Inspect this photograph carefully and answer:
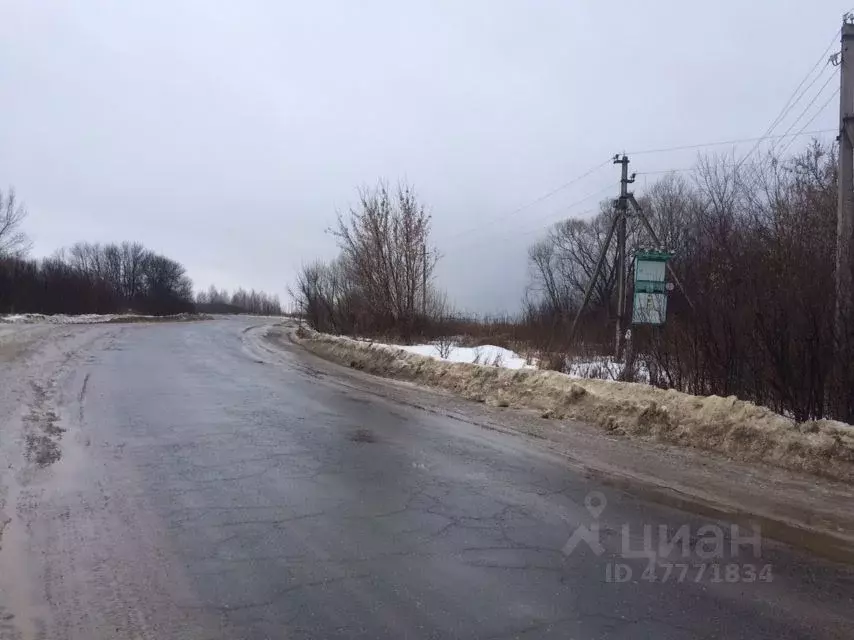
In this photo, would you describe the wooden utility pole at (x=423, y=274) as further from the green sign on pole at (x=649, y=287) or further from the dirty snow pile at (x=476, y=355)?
the green sign on pole at (x=649, y=287)

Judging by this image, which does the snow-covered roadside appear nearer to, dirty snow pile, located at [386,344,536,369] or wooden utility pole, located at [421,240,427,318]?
dirty snow pile, located at [386,344,536,369]

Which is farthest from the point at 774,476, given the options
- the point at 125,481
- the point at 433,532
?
the point at 125,481

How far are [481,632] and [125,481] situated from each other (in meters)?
4.11

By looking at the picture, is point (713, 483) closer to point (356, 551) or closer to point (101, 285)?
point (356, 551)

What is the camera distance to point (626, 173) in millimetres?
18031

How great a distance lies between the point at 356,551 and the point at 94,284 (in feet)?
249

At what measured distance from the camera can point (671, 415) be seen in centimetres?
834

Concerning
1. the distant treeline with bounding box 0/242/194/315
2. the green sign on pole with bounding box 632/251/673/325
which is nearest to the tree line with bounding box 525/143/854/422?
the green sign on pole with bounding box 632/251/673/325

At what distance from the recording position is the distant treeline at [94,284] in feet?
180

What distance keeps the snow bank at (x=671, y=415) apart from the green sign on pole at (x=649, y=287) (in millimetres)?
2653

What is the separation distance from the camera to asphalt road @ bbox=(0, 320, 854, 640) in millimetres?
3410

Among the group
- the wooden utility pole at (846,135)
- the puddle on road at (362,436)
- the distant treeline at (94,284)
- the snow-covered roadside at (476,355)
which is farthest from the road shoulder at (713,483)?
the distant treeline at (94,284)

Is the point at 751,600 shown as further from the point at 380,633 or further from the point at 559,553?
the point at 380,633

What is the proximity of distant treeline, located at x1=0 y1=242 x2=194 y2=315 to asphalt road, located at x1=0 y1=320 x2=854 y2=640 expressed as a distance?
181 feet
